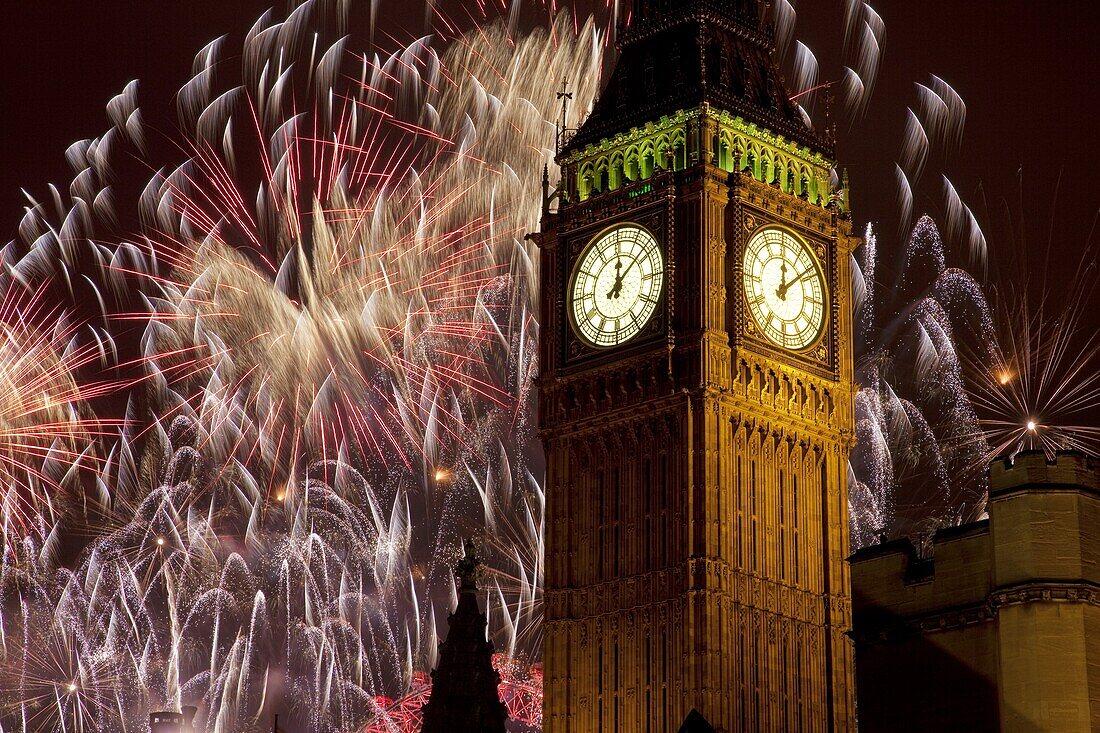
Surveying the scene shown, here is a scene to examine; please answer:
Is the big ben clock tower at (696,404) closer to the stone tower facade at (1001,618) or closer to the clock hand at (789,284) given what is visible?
the clock hand at (789,284)

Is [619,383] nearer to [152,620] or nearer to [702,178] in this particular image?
[702,178]

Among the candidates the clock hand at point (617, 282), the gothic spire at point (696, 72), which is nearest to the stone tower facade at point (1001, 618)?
the clock hand at point (617, 282)

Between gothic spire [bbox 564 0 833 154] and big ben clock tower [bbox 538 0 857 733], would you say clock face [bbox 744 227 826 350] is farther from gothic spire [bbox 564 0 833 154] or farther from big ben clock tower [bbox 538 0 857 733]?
gothic spire [bbox 564 0 833 154]

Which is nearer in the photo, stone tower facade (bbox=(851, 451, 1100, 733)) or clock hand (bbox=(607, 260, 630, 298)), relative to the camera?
stone tower facade (bbox=(851, 451, 1100, 733))

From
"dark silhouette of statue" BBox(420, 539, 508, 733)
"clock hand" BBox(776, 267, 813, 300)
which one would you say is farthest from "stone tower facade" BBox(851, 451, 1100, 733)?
"clock hand" BBox(776, 267, 813, 300)

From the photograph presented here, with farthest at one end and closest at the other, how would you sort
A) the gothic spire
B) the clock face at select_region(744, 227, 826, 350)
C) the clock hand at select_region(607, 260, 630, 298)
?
the gothic spire < the clock hand at select_region(607, 260, 630, 298) < the clock face at select_region(744, 227, 826, 350)
